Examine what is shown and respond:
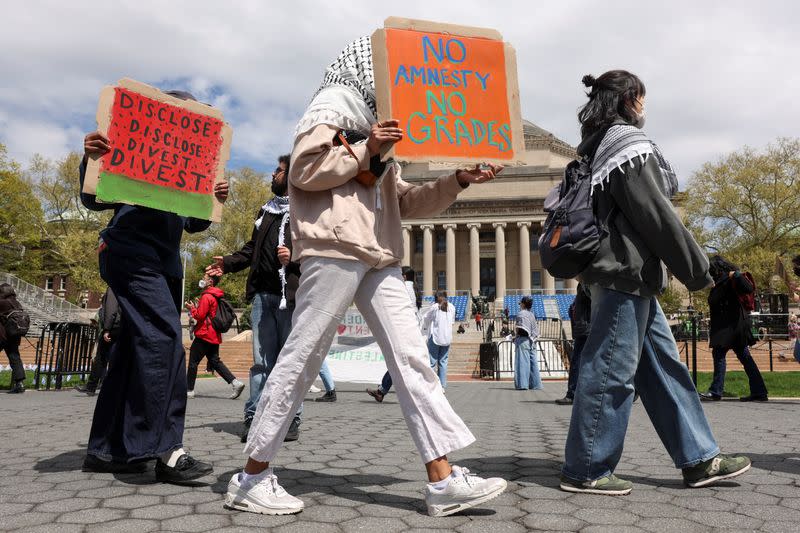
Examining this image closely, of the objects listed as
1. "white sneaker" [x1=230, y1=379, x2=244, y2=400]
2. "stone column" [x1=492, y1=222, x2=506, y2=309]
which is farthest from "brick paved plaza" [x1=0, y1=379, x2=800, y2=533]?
"stone column" [x1=492, y1=222, x2=506, y2=309]

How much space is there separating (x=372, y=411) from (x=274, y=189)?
3.61m

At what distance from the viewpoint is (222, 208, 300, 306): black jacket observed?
464cm

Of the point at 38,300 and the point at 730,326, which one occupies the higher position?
the point at 38,300

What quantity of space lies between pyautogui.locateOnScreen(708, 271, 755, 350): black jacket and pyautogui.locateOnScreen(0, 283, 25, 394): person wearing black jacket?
10.7 m

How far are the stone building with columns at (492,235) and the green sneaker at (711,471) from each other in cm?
5408

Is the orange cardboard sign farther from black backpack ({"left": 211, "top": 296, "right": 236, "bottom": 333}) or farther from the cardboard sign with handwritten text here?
black backpack ({"left": 211, "top": 296, "right": 236, "bottom": 333})

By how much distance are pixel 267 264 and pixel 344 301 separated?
2.32 m

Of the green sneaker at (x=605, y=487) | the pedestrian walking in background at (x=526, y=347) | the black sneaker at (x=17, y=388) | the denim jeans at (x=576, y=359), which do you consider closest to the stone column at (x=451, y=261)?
the pedestrian walking in background at (x=526, y=347)

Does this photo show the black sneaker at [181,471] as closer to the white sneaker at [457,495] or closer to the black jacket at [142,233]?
the black jacket at [142,233]

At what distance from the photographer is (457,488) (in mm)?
2408

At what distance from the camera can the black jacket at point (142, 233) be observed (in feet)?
10.7

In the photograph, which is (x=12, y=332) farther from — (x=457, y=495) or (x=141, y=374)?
(x=457, y=495)

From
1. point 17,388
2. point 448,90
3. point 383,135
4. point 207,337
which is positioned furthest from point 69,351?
point 383,135

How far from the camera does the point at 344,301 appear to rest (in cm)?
262
